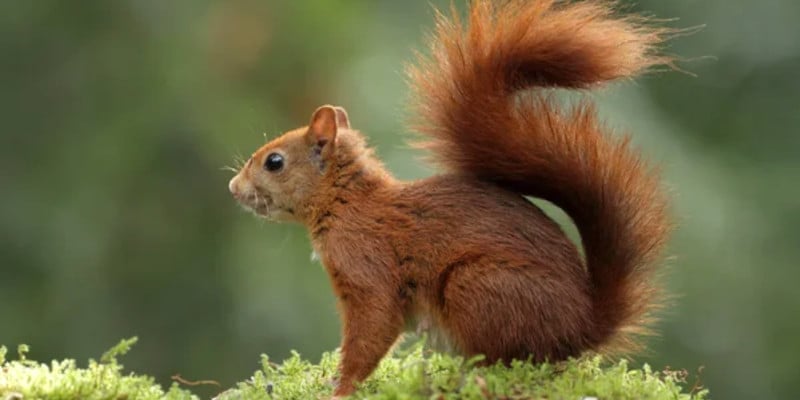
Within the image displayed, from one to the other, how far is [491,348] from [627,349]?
0.36 m

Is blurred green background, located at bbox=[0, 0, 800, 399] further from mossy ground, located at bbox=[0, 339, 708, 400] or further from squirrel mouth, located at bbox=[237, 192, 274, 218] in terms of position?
mossy ground, located at bbox=[0, 339, 708, 400]

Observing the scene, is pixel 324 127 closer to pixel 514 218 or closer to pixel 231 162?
pixel 514 218

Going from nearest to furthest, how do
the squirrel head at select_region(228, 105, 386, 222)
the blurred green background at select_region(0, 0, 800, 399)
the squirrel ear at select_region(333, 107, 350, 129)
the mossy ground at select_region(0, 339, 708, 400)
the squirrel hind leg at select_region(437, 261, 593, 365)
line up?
1. the mossy ground at select_region(0, 339, 708, 400)
2. the squirrel hind leg at select_region(437, 261, 593, 365)
3. the squirrel head at select_region(228, 105, 386, 222)
4. the squirrel ear at select_region(333, 107, 350, 129)
5. the blurred green background at select_region(0, 0, 800, 399)

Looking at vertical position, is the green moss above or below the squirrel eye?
below

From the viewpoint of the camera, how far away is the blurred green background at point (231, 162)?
4.13m

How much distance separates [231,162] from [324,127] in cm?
149

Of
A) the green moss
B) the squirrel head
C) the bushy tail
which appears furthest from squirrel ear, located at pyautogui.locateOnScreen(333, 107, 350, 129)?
the green moss

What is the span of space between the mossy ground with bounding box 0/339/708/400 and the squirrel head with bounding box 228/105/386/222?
1.35 feet

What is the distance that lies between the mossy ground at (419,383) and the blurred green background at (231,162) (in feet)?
4.98

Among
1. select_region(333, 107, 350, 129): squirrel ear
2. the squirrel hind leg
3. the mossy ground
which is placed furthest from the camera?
select_region(333, 107, 350, 129): squirrel ear

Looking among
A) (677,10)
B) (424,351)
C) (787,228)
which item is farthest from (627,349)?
(677,10)

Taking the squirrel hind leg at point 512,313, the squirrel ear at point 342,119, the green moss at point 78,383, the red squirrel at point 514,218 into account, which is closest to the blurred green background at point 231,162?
the squirrel ear at point 342,119

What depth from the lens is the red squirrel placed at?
2396 mm

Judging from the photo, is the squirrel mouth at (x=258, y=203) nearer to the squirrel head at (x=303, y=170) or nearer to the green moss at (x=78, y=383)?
the squirrel head at (x=303, y=170)
